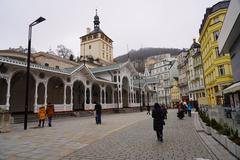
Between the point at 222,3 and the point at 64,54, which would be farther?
the point at 64,54

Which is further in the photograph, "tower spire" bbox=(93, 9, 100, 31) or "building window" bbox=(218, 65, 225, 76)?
"tower spire" bbox=(93, 9, 100, 31)

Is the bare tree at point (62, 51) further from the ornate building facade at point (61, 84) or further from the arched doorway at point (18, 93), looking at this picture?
the arched doorway at point (18, 93)

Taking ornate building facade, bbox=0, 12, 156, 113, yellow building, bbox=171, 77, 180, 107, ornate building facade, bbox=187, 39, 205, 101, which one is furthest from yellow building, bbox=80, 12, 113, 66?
ornate building facade, bbox=187, 39, 205, 101

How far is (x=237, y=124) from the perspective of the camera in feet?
21.7

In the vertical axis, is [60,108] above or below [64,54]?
below

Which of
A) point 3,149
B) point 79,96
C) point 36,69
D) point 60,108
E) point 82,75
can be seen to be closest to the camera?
point 3,149

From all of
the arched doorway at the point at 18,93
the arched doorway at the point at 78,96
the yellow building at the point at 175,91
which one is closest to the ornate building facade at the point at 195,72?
the yellow building at the point at 175,91

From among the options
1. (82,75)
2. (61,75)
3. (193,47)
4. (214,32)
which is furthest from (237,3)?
(193,47)

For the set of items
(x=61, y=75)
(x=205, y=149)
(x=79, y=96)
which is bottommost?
(x=205, y=149)

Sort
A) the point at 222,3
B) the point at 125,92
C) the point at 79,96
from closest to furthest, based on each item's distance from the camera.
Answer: the point at 222,3
the point at 79,96
the point at 125,92

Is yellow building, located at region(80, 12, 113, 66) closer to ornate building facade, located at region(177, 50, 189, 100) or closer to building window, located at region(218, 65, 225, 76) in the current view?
ornate building facade, located at region(177, 50, 189, 100)

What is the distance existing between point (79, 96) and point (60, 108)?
8.40 m

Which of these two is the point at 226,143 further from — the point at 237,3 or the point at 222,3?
the point at 222,3

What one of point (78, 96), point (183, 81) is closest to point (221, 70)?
point (78, 96)
